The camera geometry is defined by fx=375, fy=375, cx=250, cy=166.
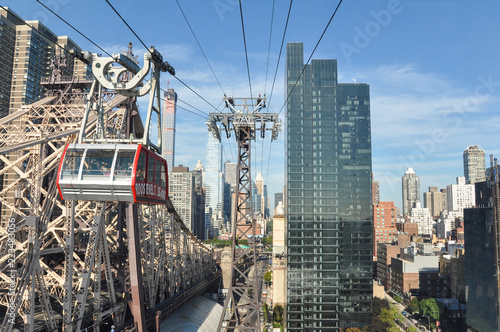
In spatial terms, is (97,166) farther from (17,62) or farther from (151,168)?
(17,62)

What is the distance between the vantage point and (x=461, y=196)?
18138 cm

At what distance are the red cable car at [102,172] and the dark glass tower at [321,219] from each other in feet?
135

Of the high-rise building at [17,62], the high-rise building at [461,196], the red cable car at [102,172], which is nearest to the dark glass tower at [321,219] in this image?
the high-rise building at [17,62]

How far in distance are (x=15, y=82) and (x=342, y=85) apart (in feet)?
192

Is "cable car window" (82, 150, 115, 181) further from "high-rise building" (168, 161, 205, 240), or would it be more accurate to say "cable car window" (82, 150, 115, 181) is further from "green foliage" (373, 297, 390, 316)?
"high-rise building" (168, 161, 205, 240)

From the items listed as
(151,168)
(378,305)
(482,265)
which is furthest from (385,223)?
(151,168)

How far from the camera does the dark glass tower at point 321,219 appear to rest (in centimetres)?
5038

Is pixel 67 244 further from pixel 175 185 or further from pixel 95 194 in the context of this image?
pixel 175 185

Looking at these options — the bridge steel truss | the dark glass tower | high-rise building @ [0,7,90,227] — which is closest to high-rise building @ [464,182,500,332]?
the dark glass tower

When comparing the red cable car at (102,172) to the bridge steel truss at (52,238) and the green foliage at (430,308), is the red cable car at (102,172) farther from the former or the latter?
the green foliage at (430,308)

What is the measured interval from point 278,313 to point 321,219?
17.8m

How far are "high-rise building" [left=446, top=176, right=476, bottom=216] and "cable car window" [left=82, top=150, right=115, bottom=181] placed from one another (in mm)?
191313

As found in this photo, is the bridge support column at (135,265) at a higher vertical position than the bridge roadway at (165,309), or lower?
higher

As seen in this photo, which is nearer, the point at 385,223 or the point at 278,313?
the point at 278,313
